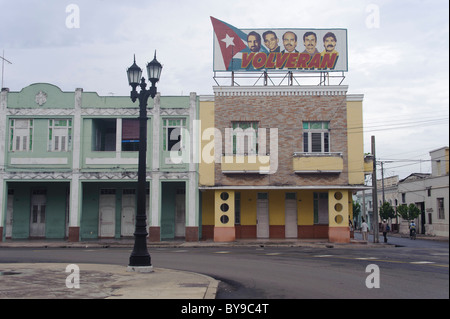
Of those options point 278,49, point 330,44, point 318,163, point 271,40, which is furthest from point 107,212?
point 330,44

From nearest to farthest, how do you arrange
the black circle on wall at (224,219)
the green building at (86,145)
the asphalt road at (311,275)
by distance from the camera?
the asphalt road at (311,275) < the black circle on wall at (224,219) < the green building at (86,145)

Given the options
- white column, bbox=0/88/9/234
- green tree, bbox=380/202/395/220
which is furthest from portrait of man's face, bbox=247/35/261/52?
green tree, bbox=380/202/395/220

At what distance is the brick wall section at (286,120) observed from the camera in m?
30.3

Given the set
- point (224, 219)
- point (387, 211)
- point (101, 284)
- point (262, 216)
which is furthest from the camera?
point (387, 211)

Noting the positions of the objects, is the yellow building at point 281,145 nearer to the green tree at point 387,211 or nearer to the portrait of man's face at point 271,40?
the portrait of man's face at point 271,40

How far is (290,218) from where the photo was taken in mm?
31906

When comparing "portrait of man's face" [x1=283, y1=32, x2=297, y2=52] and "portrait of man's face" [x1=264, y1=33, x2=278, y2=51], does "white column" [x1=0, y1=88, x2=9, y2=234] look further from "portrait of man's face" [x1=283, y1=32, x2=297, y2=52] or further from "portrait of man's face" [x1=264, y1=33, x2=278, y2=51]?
"portrait of man's face" [x1=283, y1=32, x2=297, y2=52]

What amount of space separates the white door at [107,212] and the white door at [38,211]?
3868 millimetres

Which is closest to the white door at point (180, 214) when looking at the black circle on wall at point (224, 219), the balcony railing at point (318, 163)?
the black circle on wall at point (224, 219)

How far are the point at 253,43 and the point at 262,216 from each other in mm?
11321

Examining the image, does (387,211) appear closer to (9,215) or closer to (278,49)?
(278,49)
